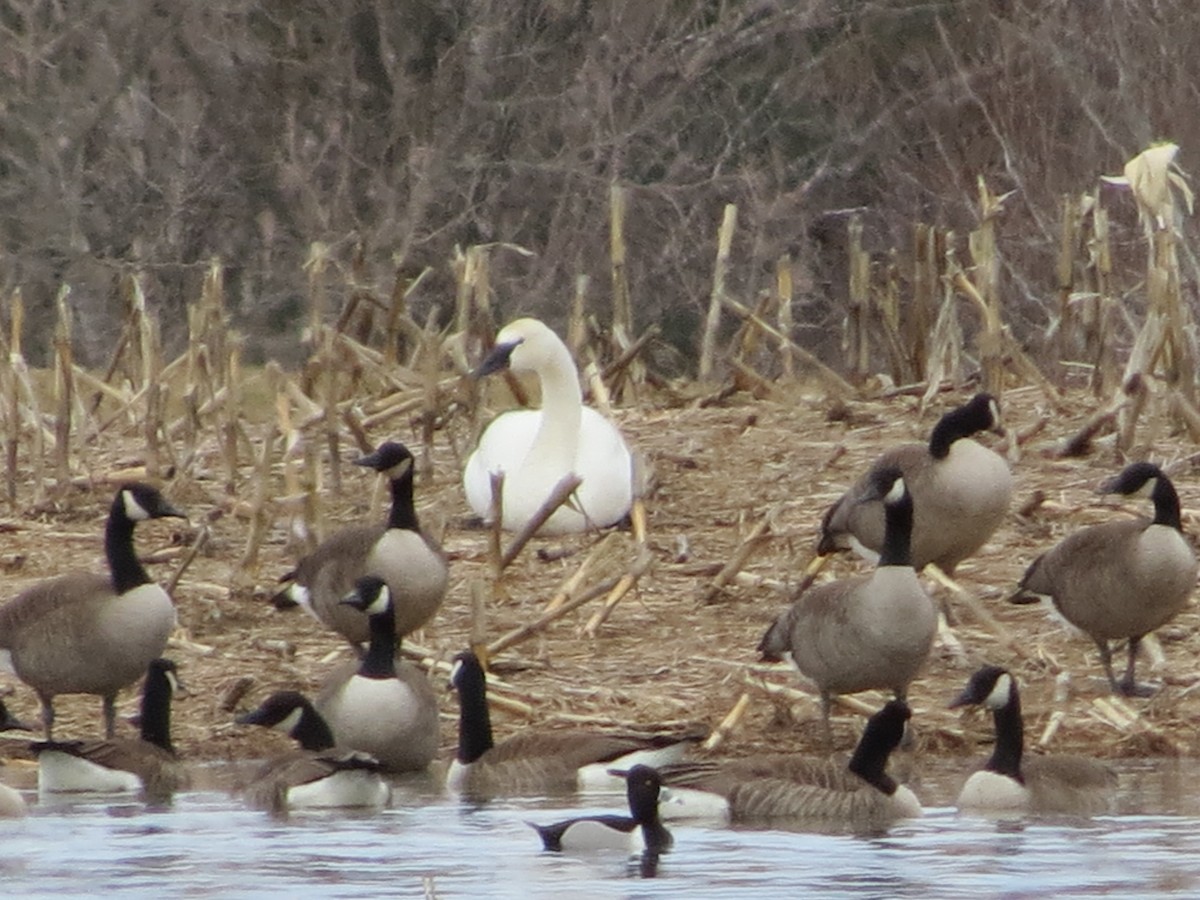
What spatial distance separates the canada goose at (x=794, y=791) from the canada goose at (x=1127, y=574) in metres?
1.95

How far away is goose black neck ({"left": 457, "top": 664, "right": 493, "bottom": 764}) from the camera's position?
9234 millimetres

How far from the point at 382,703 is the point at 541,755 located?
2.27ft

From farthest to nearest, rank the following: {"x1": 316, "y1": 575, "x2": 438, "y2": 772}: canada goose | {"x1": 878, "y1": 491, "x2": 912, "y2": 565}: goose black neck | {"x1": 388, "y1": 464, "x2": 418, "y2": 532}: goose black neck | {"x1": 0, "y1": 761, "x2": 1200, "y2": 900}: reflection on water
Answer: {"x1": 388, "y1": 464, "x2": 418, "y2": 532}: goose black neck, {"x1": 878, "y1": 491, "x2": 912, "y2": 565}: goose black neck, {"x1": 316, "y1": 575, "x2": 438, "y2": 772}: canada goose, {"x1": 0, "y1": 761, "x2": 1200, "y2": 900}: reflection on water

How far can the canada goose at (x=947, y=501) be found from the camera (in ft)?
35.7

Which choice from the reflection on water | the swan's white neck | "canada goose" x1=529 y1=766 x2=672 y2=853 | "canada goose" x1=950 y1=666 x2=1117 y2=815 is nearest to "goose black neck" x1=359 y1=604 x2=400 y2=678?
the reflection on water

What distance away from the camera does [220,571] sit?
479 inches

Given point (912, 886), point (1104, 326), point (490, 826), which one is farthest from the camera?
point (1104, 326)

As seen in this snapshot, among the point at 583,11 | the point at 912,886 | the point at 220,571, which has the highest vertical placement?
the point at 583,11

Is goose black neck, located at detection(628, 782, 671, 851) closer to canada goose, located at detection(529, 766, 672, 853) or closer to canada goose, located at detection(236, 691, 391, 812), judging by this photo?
canada goose, located at detection(529, 766, 672, 853)

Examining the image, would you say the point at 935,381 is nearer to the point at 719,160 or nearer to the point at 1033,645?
the point at 1033,645

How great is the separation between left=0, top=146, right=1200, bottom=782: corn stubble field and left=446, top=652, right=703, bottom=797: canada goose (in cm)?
59

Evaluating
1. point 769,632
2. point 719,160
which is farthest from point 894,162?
point 769,632

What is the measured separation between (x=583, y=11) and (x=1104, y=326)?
526 inches

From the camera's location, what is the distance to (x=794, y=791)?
27.5 feet
